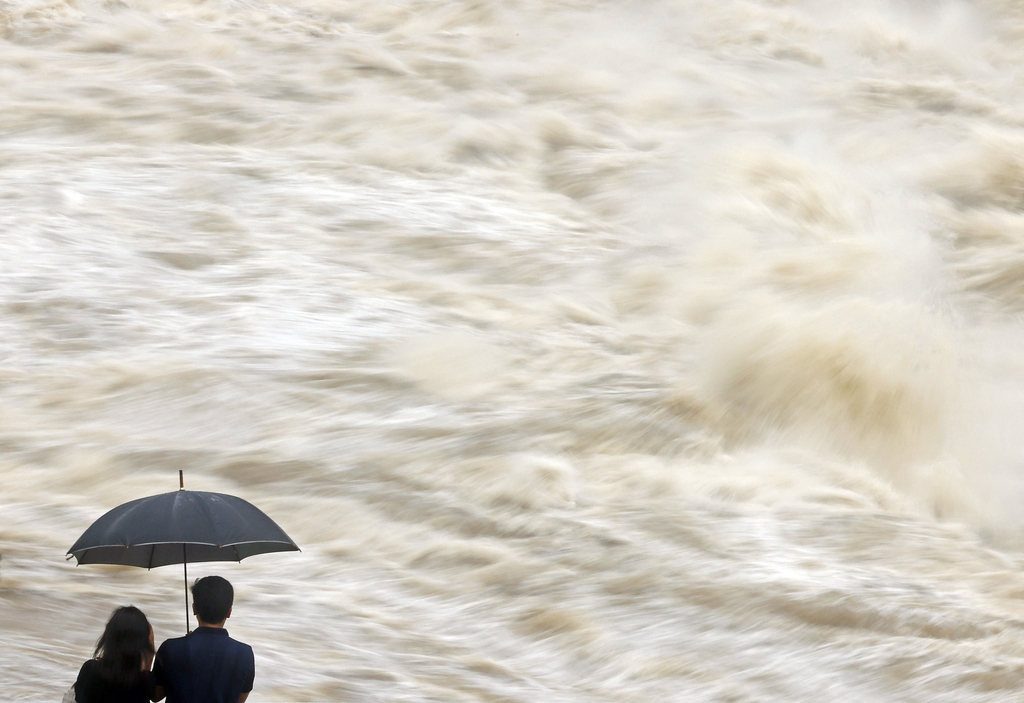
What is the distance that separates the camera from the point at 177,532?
357 cm

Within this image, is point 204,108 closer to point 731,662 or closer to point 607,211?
point 607,211

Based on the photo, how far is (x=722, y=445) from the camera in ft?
23.1

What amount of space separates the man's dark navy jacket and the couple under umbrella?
2 centimetres

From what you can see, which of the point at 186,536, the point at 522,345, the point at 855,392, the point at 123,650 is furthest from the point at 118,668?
the point at 855,392

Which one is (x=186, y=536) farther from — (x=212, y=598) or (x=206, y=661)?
(x=206, y=661)

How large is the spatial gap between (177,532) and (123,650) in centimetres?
51

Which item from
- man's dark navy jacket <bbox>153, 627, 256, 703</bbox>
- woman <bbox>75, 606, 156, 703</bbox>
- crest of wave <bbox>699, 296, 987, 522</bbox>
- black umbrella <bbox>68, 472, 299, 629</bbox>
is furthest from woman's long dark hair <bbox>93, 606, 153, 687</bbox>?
crest of wave <bbox>699, 296, 987, 522</bbox>

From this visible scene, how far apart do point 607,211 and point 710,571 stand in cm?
481

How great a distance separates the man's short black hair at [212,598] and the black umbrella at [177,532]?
0.28m

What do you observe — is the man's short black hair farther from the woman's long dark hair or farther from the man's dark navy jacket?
the woman's long dark hair

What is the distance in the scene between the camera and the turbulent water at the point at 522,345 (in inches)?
207

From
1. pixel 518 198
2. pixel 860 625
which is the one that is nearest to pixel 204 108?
pixel 518 198

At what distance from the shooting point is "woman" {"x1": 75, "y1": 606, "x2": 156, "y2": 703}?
3.10 m

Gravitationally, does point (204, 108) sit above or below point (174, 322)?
above
